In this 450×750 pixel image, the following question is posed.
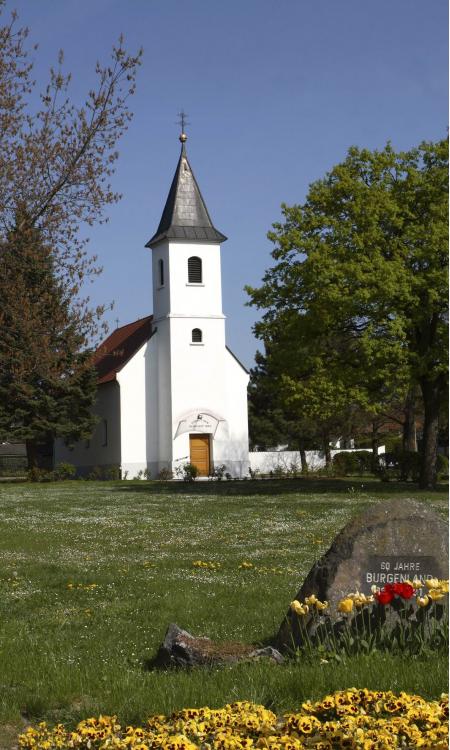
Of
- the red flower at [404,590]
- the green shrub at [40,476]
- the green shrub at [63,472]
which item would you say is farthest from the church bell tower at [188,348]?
the red flower at [404,590]

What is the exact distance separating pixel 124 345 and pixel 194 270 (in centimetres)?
907

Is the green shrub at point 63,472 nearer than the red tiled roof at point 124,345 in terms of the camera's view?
Yes

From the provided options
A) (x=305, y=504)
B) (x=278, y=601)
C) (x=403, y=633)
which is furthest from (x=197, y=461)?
(x=403, y=633)

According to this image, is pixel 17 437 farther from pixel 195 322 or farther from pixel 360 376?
pixel 360 376

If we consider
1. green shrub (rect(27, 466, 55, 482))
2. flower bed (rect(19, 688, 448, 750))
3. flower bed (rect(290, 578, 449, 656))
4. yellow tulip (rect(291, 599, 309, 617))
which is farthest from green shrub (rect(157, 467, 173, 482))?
flower bed (rect(19, 688, 448, 750))

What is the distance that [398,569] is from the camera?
8508 mm

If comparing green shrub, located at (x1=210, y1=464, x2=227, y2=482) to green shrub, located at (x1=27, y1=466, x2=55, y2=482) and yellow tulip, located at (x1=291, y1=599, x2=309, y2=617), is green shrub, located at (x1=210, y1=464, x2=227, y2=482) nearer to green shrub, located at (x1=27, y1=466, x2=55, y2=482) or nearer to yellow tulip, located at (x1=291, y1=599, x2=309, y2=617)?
green shrub, located at (x1=27, y1=466, x2=55, y2=482)

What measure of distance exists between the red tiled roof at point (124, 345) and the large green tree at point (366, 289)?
22450 mm

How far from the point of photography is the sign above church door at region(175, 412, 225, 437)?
56.4 m

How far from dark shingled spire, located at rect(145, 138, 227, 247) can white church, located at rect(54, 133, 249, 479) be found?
6 centimetres

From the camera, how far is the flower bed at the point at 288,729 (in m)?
5.32

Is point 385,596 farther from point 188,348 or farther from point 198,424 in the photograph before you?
point 188,348

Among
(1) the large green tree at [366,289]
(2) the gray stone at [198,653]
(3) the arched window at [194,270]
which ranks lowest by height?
(2) the gray stone at [198,653]

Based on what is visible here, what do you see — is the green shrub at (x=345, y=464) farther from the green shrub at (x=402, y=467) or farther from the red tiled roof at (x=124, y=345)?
the red tiled roof at (x=124, y=345)
